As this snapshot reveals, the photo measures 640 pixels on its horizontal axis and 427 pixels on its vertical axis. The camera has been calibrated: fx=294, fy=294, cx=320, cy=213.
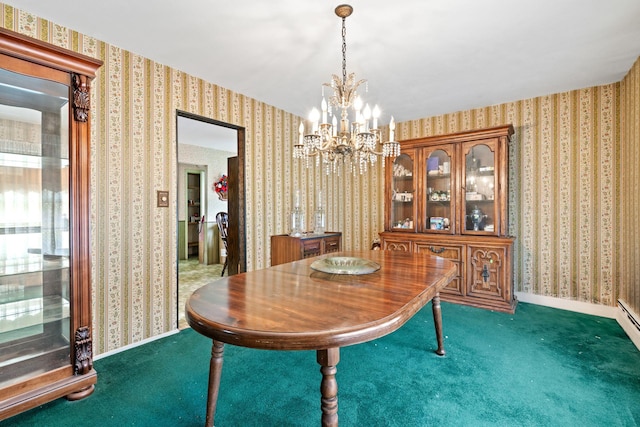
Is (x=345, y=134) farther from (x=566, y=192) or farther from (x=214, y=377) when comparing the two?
(x=566, y=192)

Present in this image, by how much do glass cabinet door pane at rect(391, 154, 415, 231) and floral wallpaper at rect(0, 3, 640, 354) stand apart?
1.61ft

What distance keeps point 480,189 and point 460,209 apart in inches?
12.3

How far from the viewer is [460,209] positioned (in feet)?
11.3

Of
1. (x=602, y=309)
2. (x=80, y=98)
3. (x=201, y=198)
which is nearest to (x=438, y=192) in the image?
(x=602, y=309)

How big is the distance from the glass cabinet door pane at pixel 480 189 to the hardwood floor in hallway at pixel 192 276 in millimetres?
3320

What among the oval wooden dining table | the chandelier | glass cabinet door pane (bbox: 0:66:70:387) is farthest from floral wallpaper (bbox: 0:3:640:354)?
the chandelier

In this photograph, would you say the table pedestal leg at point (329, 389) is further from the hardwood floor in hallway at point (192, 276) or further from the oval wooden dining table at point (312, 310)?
the hardwood floor in hallway at point (192, 276)

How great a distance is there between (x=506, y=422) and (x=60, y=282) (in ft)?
8.54

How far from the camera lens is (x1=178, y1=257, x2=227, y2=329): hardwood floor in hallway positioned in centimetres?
370

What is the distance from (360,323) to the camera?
3.21 feet

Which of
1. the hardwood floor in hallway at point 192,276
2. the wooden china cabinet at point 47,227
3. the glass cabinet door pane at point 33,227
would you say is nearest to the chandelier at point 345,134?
the wooden china cabinet at point 47,227

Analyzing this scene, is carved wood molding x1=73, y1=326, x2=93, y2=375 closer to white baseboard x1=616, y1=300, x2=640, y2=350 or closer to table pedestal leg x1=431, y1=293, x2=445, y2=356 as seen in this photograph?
table pedestal leg x1=431, y1=293, x2=445, y2=356

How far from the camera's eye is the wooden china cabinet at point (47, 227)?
162 centimetres

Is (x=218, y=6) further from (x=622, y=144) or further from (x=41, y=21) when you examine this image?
(x=622, y=144)
